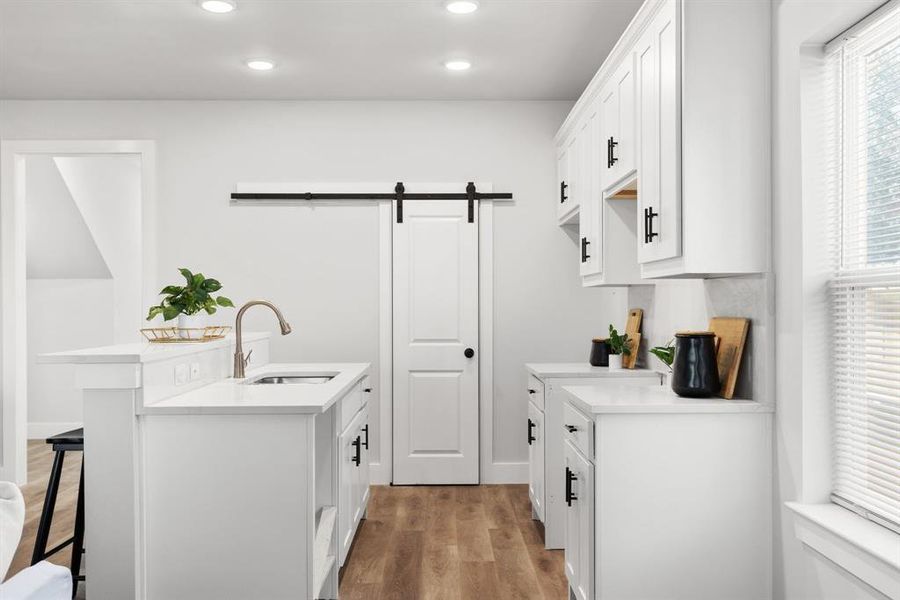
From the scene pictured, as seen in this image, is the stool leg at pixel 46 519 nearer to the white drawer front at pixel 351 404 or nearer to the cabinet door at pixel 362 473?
the white drawer front at pixel 351 404

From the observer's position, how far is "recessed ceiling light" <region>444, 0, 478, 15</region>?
3.17 meters

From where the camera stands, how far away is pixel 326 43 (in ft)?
12.1

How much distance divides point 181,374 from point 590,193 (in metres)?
2.17

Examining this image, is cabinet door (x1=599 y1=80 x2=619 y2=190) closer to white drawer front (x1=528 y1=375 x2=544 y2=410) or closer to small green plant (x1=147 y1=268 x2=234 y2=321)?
white drawer front (x1=528 y1=375 x2=544 y2=410)

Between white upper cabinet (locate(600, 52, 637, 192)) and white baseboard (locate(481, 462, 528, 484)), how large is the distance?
86.3 inches

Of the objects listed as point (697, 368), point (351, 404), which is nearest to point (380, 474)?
point (351, 404)

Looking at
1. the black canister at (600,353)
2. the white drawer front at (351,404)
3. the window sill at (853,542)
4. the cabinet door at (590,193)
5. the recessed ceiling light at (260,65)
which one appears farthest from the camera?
the recessed ceiling light at (260,65)

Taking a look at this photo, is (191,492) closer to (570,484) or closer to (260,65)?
(570,484)

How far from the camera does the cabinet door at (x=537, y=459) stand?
3535 mm

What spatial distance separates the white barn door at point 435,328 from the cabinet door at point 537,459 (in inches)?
33.8

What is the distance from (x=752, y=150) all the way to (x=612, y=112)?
3.24 feet

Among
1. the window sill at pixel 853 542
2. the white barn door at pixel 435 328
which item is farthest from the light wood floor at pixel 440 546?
the window sill at pixel 853 542

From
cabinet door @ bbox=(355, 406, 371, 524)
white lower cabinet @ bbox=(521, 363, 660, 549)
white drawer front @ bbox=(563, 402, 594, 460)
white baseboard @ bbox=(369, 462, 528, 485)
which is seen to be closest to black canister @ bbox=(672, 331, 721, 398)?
white drawer front @ bbox=(563, 402, 594, 460)

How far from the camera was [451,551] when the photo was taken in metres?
3.36
